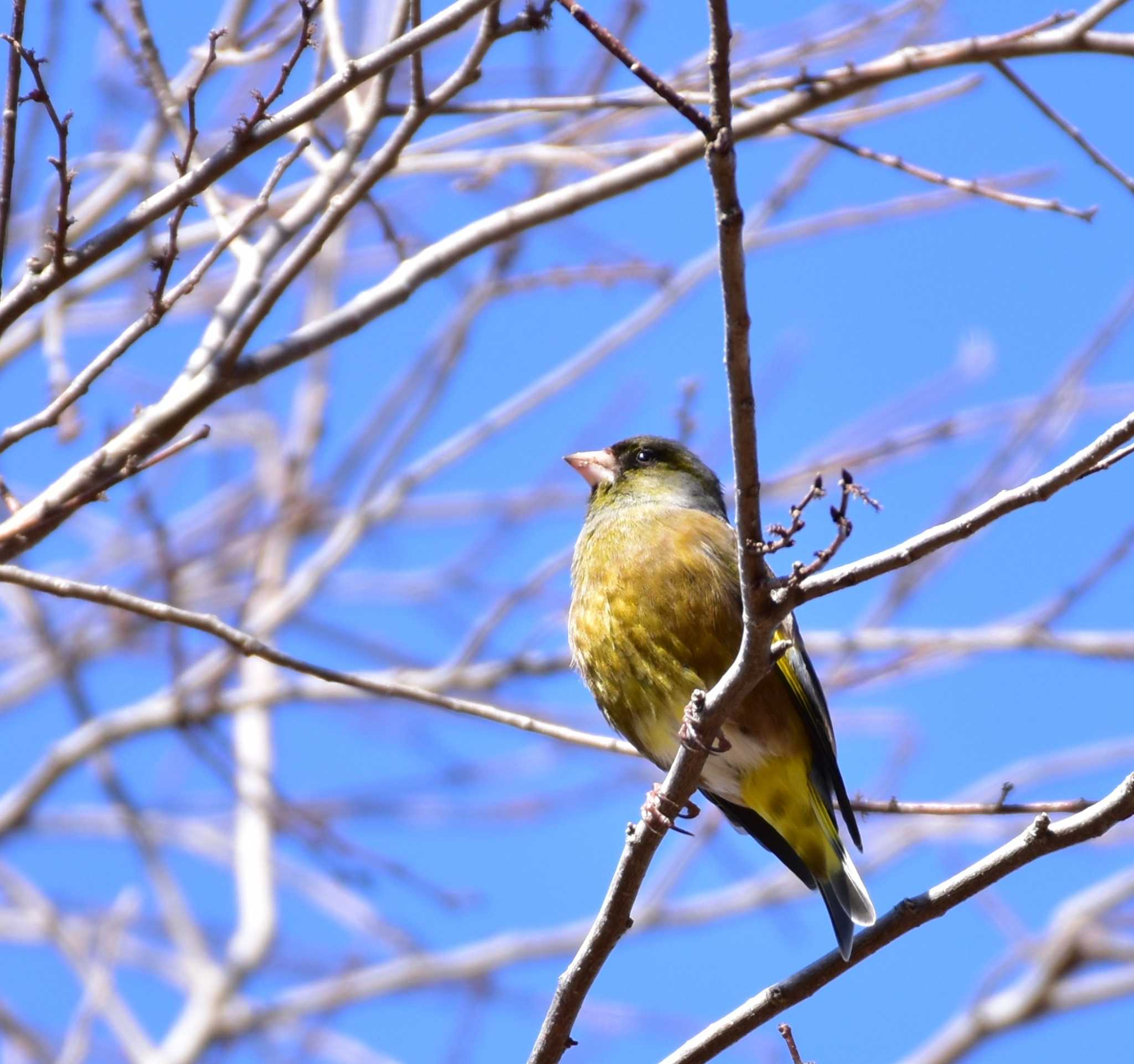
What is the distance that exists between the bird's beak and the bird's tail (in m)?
1.42

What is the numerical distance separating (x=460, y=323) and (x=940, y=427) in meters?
2.24

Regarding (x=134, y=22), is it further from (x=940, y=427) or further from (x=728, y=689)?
(x=940, y=427)

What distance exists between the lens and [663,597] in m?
4.51

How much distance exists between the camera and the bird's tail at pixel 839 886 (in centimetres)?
424

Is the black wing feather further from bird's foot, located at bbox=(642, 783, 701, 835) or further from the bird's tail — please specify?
bird's foot, located at bbox=(642, 783, 701, 835)

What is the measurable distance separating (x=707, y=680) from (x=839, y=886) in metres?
0.73

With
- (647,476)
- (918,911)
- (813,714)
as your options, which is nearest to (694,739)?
(918,911)

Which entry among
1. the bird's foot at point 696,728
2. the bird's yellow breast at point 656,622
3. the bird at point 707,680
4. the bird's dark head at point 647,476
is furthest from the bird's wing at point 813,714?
the bird's foot at point 696,728

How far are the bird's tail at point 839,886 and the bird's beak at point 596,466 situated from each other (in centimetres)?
142

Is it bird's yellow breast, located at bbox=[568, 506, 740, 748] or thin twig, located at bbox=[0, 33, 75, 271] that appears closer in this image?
thin twig, located at bbox=[0, 33, 75, 271]

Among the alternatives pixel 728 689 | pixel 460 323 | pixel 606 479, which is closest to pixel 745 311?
pixel 728 689

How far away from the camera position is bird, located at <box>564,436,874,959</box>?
4461 mm

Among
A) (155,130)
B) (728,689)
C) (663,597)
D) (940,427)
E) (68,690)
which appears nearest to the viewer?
(728,689)

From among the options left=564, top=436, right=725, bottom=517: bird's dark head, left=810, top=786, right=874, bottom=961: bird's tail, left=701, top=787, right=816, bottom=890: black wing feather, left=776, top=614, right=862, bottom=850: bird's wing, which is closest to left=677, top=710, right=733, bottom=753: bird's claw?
left=810, top=786, right=874, bottom=961: bird's tail
